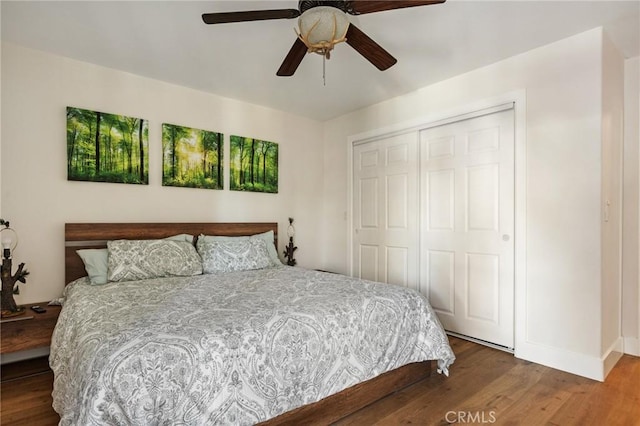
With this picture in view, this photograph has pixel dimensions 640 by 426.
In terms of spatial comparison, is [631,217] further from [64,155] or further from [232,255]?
[64,155]

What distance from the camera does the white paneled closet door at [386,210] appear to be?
3613 mm

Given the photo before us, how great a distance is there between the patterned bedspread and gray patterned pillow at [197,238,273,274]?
22.3 inches

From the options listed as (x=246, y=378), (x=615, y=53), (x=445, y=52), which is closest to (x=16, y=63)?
(x=246, y=378)

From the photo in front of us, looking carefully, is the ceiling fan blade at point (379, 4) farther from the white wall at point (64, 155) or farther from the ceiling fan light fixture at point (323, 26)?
the white wall at point (64, 155)

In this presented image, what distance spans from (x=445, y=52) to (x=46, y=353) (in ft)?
13.2

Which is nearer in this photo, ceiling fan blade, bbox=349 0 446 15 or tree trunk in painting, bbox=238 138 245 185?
ceiling fan blade, bbox=349 0 446 15

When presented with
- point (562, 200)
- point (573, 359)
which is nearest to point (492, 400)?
point (573, 359)

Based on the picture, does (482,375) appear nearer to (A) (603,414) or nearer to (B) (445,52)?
(A) (603,414)

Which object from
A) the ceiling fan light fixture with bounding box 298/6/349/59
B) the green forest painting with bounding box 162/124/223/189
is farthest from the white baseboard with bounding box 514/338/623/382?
the green forest painting with bounding box 162/124/223/189

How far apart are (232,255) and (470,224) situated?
2.20 metres

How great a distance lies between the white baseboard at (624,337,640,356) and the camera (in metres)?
2.71

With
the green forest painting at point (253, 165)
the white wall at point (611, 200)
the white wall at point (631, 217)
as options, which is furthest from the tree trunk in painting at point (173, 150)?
the white wall at point (631, 217)

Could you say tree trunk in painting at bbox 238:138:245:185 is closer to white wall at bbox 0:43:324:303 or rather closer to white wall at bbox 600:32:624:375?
white wall at bbox 0:43:324:303

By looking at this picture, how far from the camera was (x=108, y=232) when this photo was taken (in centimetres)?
294
